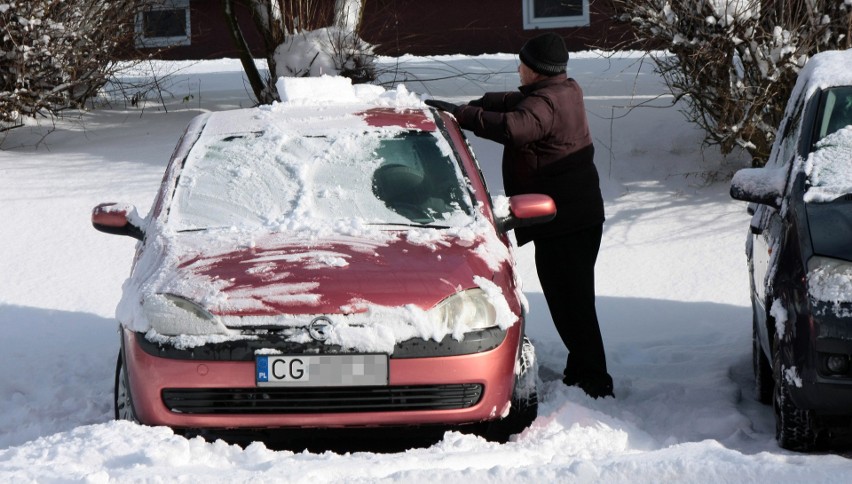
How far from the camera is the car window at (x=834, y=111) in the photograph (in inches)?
209

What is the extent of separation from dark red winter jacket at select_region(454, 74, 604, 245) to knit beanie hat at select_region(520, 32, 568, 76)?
0.19 feet

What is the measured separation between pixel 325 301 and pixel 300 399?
0.35m

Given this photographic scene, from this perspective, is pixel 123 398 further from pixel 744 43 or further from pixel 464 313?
pixel 744 43

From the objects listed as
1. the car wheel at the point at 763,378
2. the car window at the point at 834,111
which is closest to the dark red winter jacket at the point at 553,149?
the car wheel at the point at 763,378

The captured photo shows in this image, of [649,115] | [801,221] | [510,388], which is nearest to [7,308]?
[510,388]

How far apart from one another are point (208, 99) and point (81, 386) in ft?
25.4

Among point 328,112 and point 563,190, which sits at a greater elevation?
point 328,112

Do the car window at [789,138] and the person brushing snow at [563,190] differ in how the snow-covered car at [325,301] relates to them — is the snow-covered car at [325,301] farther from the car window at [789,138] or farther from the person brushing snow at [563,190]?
the car window at [789,138]

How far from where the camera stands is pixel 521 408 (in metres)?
4.78

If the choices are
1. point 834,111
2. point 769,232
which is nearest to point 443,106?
point 769,232

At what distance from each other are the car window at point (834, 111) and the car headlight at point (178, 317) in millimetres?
2666

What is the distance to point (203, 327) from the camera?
4363mm

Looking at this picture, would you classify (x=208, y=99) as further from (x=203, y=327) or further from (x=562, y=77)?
(x=203, y=327)

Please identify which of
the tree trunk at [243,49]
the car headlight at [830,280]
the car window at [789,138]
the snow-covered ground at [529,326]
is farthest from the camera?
the tree trunk at [243,49]
